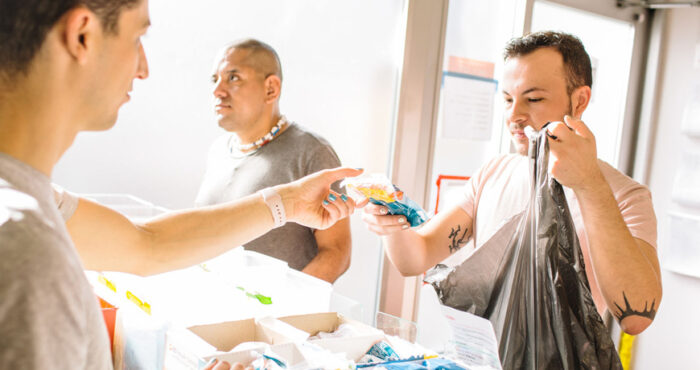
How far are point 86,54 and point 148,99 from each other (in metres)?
1.64

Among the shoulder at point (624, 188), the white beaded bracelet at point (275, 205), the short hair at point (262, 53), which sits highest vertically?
the short hair at point (262, 53)

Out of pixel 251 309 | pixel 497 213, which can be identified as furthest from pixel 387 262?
pixel 251 309

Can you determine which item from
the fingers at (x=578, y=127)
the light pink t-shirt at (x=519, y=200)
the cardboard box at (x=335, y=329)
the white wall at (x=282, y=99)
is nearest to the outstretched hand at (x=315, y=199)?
the cardboard box at (x=335, y=329)

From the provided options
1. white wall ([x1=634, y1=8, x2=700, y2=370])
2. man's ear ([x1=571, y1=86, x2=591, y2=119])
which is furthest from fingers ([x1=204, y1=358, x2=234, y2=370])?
white wall ([x1=634, y1=8, x2=700, y2=370])

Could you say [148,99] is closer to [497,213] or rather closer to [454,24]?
[497,213]

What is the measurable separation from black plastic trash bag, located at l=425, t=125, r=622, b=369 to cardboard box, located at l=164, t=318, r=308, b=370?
33 cm

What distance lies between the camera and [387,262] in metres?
2.86

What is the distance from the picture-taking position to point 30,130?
0.63m

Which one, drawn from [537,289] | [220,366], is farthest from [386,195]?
[220,366]

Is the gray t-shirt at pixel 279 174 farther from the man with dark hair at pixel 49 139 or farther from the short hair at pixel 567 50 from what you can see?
the man with dark hair at pixel 49 139

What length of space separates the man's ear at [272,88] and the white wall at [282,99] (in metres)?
0.22

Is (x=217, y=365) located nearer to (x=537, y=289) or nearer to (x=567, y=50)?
(x=537, y=289)

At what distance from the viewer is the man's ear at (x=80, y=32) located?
640 millimetres

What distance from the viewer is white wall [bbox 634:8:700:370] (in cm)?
354
